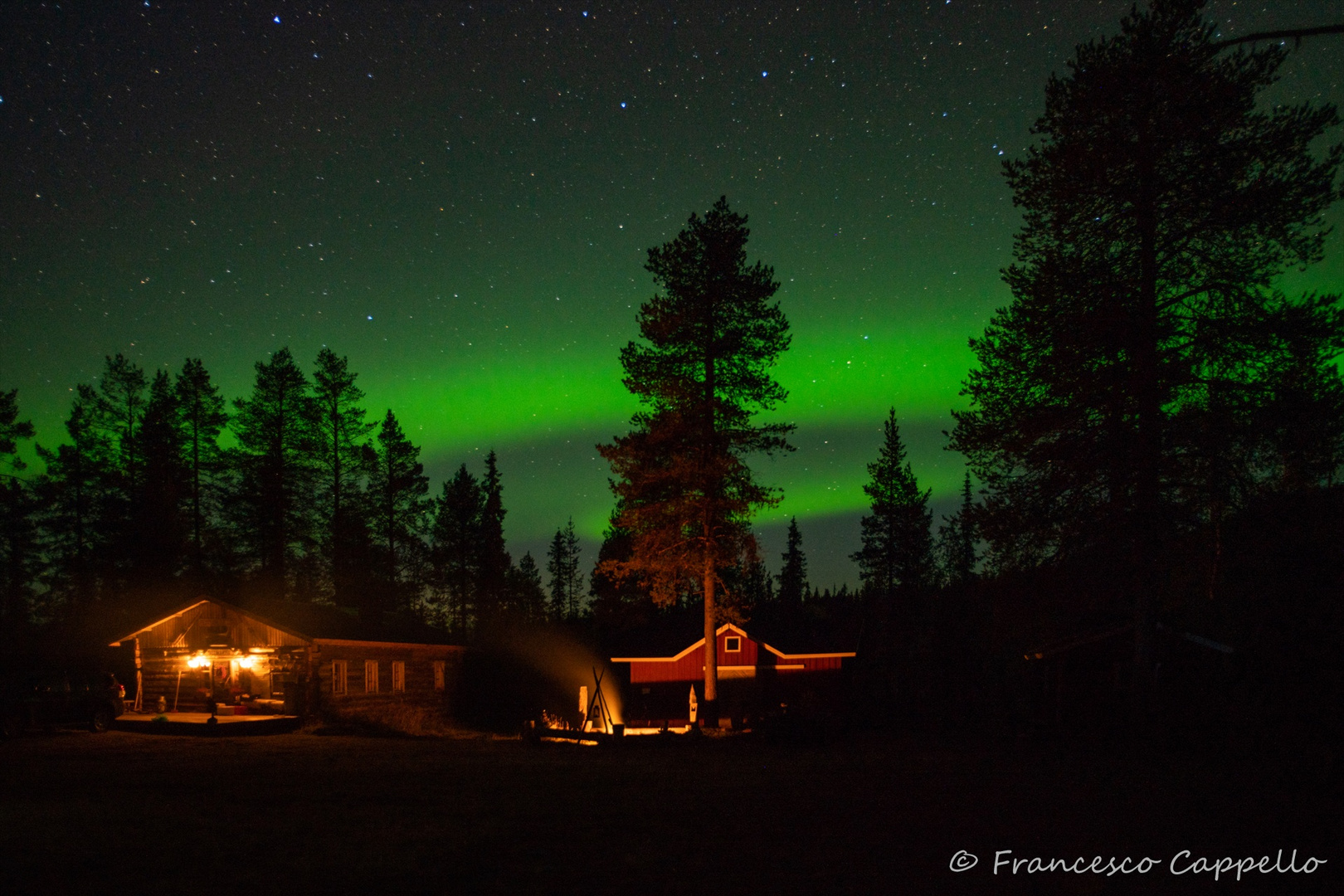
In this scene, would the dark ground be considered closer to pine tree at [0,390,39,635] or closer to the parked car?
the parked car

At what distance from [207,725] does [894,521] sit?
4971 cm

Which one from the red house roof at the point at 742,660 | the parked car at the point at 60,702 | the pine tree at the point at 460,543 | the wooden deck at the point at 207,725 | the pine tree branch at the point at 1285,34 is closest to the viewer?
the pine tree branch at the point at 1285,34

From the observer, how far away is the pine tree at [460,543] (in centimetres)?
6856

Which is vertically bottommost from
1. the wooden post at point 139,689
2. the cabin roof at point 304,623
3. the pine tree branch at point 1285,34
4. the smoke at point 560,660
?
the smoke at point 560,660

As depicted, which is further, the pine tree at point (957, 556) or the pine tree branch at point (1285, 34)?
the pine tree at point (957, 556)

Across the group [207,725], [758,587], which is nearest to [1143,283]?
[207,725]

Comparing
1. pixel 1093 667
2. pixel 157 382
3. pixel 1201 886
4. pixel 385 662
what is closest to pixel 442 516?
pixel 157 382

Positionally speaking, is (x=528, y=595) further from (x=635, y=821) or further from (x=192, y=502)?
(x=635, y=821)

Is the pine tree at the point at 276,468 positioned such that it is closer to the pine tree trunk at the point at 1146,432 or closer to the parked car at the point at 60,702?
the parked car at the point at 60,702

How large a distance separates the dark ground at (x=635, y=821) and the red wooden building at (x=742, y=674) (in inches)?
949

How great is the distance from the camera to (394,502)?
55562mm

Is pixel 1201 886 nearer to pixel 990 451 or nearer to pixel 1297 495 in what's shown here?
pixel 990 451

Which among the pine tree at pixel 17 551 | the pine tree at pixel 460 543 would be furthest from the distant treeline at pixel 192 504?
the pine tree at pixel 460 543

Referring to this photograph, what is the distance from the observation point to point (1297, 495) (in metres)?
21.6
